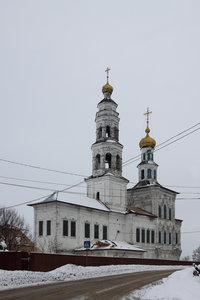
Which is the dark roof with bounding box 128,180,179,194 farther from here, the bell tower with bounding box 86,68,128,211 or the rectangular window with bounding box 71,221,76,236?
the rectangular window with bounding box 71,221,76,236

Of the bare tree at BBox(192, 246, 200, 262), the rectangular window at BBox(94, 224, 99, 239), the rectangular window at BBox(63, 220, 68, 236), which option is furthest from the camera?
the bare tree at BBox(192, 246, 200, 262)

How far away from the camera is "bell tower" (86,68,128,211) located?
5588 cm

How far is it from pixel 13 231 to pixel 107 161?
71.2 feet

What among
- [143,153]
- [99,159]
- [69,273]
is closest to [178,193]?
[143,153]

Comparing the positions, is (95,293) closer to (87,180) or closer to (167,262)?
(167,262)

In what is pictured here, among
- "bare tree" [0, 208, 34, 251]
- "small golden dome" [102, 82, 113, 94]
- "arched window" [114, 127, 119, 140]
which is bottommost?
"bare tree" [0, 208, 34, 251]

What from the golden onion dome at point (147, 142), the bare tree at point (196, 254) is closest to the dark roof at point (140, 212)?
the golden onion dome at point (147, 142)

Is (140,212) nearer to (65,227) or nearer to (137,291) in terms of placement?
(65,227)

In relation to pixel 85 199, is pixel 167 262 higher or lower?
lower

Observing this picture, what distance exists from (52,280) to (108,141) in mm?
38123

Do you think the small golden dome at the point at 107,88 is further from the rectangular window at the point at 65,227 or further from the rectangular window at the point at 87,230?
the rectangular window at the point at 65,227

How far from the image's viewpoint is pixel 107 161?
191 feet

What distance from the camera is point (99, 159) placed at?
191 feet

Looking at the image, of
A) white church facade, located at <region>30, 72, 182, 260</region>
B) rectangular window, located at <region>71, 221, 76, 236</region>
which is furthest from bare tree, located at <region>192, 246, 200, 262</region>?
rectangular window, located at <region>71, 221, 76, 236</region>
